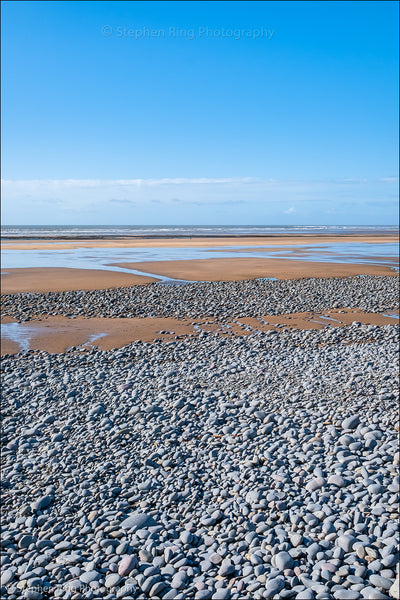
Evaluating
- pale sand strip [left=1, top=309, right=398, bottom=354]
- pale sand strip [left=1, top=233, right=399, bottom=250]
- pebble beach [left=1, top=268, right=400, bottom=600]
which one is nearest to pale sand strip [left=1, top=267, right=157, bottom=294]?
pale sand strip [left=1, top=309, right=398, bottom=354]

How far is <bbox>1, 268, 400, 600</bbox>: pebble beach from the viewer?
5.15 meters

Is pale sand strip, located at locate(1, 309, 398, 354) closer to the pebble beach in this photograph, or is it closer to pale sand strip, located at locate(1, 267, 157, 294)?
the pebble beach

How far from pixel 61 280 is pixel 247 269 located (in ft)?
45.5

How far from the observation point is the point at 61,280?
27.9 m

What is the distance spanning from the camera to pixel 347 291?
23828mm

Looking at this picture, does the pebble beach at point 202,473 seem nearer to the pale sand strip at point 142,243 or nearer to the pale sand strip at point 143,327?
the pale sand strip at point 143,327

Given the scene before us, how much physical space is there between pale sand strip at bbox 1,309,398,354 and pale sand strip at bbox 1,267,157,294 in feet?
22.6

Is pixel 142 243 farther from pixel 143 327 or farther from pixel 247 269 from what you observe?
pixel 143 327

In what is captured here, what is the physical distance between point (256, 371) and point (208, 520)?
603 cm

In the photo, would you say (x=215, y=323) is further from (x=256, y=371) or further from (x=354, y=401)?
(x=354, y=401)

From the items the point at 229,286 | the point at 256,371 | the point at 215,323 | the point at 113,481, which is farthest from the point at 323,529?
the point at 229,286

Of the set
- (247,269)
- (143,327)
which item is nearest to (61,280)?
(143,327)

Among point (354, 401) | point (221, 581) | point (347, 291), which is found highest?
point (347, 291)

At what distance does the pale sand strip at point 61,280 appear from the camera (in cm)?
2541
